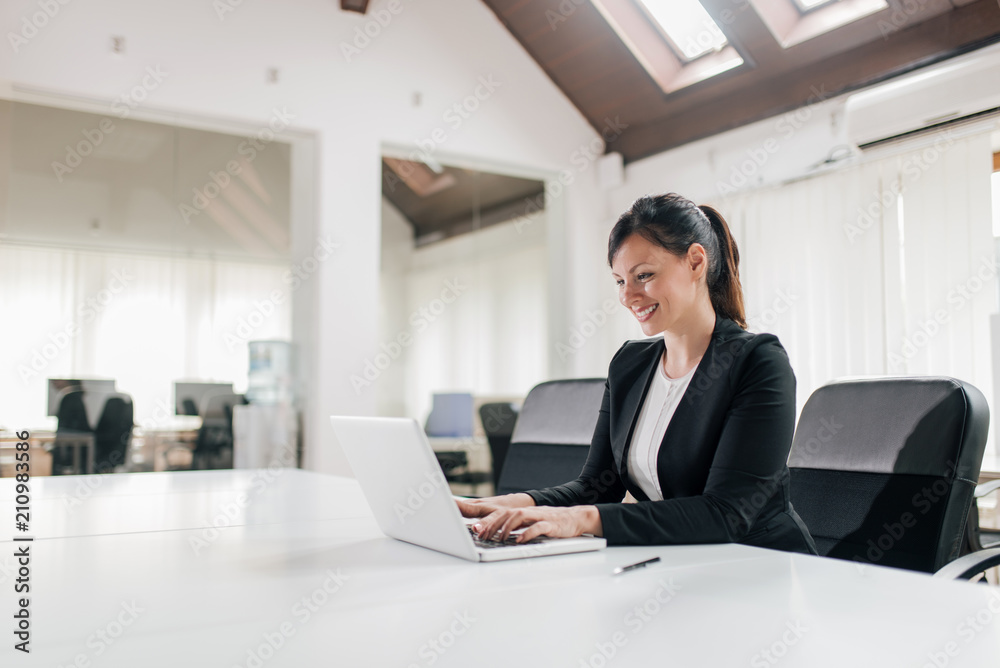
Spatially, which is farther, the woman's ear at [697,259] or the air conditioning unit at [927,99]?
the air conditioning unit at [927,99]

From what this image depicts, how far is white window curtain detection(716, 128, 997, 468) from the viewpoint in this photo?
3.95 m

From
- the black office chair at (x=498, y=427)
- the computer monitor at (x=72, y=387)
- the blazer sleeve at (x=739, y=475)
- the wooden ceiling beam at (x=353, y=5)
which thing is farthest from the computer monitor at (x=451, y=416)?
the blazer sleeve at (x=739, y=475)

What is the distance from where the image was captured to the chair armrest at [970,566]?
1271mm

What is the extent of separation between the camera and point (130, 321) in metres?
4.50

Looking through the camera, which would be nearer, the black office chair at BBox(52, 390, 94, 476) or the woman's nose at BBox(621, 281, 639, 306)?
the woman's nose at BBox(621, 281, 639, 306)

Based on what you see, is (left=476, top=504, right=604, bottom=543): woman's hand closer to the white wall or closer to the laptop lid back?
the laptop lid back

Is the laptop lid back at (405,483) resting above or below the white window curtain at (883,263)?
below

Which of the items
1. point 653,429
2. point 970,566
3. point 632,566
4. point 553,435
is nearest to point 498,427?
point 553,435

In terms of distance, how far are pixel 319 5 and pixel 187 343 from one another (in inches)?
87.9

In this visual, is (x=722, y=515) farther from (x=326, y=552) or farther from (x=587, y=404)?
(x=587, y=404)

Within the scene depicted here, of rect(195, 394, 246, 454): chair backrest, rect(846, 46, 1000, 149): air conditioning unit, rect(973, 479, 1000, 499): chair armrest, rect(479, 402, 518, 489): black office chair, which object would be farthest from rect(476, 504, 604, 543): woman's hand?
rect(195, 394, 246, 454): chair backrest

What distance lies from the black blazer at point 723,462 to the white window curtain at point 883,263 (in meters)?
2.73

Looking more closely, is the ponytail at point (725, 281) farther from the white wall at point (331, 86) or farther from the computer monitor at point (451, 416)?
the computer monitor at point (451, 416)

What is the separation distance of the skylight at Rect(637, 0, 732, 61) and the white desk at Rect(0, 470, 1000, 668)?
4.58m
